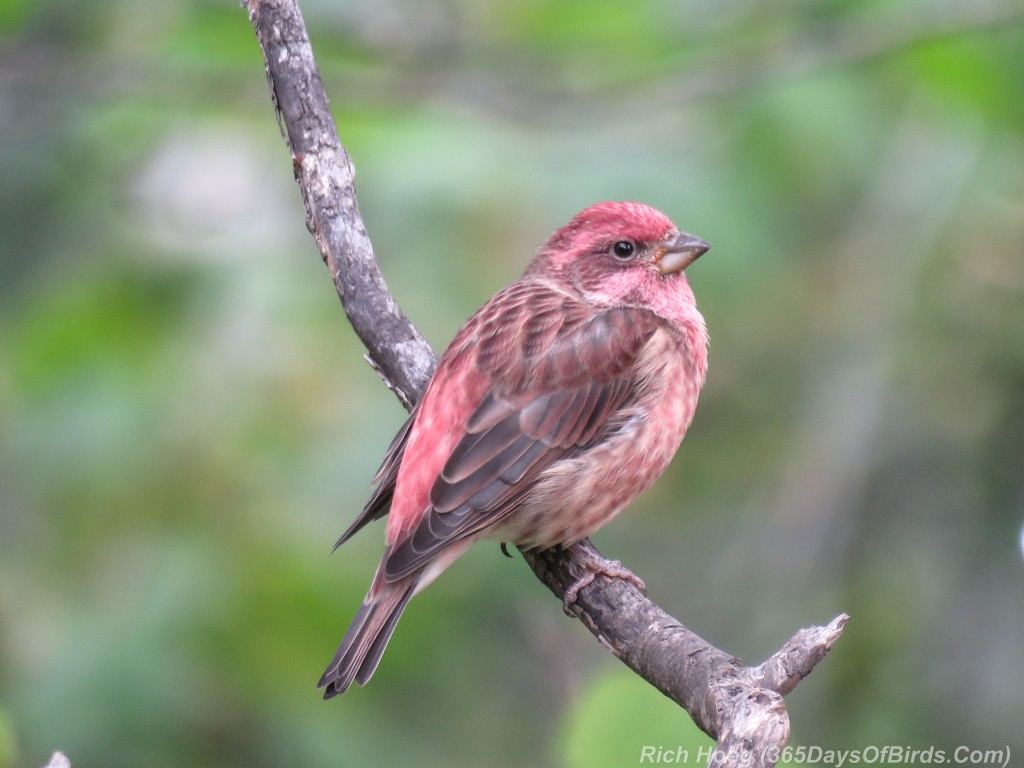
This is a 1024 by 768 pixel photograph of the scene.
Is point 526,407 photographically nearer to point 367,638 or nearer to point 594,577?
point 594,577

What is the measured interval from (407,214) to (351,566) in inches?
56.5

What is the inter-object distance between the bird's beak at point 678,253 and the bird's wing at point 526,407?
24 cm

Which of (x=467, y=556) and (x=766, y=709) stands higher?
(x=467, y=556)

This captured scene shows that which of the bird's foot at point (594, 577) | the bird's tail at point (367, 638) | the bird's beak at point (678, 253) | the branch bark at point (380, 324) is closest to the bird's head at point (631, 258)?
the bird's beak at point (678, 253)

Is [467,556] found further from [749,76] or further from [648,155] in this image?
[749,76]

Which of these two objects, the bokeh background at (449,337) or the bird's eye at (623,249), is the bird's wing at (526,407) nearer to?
the bird's eye at (623,249)

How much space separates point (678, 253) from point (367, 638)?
190cm

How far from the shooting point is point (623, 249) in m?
5.11

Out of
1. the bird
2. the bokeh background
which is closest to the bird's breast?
the bird

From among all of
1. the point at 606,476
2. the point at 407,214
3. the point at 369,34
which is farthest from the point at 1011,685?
the point at 369,34

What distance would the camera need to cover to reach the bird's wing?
4.23 m

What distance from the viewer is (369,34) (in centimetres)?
584

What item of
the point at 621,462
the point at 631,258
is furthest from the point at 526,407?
the point at 631,258

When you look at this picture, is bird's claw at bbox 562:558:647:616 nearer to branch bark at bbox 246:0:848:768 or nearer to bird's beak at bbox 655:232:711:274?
branch bark at bbox 246:0:848:768
